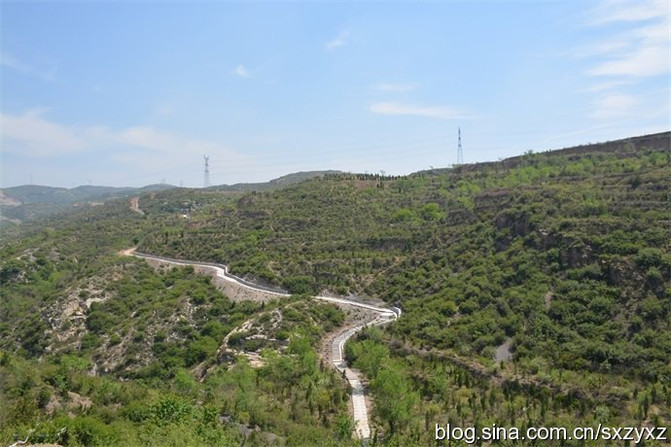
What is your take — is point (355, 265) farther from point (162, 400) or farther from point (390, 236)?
point (162, 400)

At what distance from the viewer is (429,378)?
26.3 meters

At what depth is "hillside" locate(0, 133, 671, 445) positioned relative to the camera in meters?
20.9

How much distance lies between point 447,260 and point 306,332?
16.8 meters

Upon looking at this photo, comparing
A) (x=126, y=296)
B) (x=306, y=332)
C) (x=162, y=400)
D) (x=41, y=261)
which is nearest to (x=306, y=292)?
(x=306, y=332)

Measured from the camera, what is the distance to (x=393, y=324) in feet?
118

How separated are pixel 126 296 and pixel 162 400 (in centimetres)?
3501

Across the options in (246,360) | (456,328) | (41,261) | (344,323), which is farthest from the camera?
(41,261)

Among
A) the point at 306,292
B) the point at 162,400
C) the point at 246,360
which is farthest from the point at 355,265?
the point at 162,400

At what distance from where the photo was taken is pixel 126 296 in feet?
167

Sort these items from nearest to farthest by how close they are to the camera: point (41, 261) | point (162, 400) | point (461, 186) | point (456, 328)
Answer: point (162, 400)
point (456, 328)
point (41, 261)
point (461, 186)

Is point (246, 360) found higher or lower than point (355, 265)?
lower

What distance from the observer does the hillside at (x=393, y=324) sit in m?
20.9

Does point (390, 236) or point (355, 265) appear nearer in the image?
point (355, 265)

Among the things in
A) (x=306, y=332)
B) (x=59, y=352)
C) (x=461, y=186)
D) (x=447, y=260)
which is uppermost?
(x=461, y=186)
